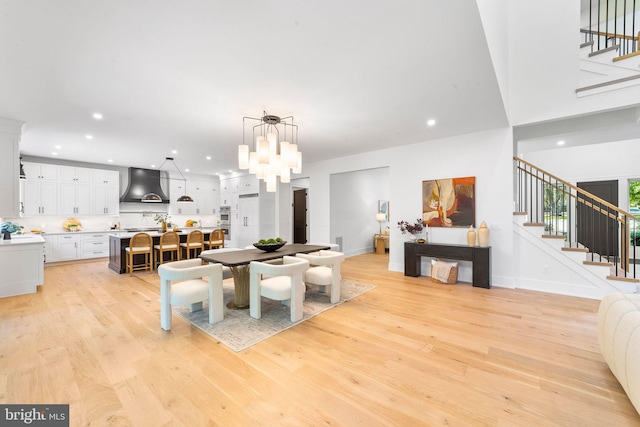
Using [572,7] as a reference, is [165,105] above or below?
below

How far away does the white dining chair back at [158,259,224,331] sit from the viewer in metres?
2.87

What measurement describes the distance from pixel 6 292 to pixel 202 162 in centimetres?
446

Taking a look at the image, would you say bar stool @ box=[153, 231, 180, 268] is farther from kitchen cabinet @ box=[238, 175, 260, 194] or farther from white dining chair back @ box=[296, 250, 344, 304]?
white dining chair back @ box=[296, 250, 344, 304]

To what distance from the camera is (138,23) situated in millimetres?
1974

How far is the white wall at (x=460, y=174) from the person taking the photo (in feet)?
15.0

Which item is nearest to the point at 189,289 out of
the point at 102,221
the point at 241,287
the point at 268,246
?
the point at 241,287

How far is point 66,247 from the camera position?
6750 mm

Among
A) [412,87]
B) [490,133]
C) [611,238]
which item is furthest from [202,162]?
[611,238]

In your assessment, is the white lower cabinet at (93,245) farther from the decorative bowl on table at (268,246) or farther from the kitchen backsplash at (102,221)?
the decorative bowl on table at (268,246)

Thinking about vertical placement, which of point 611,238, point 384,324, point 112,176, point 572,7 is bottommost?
point 384,324

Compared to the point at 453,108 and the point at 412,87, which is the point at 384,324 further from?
the point at 453,108

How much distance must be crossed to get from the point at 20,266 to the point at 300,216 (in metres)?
6.44

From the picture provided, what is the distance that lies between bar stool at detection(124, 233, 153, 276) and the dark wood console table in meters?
5.57

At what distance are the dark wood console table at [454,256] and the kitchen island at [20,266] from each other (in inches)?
260
